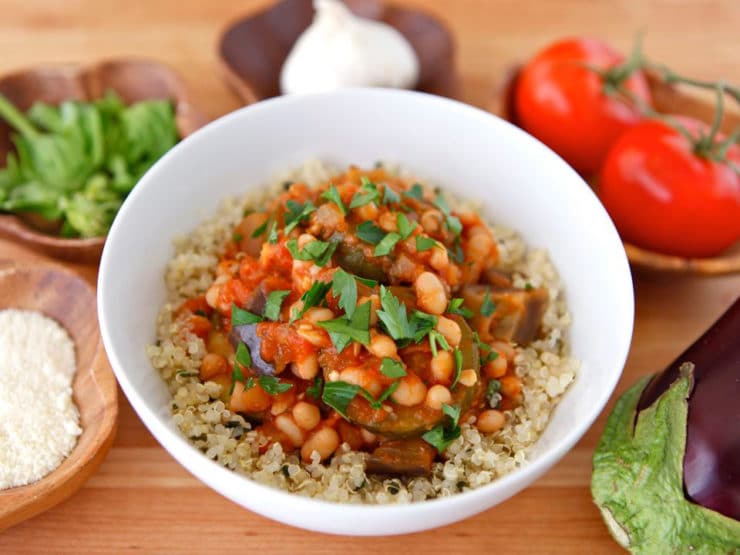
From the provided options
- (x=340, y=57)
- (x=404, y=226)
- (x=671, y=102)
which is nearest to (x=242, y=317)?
(x=404, y=226)

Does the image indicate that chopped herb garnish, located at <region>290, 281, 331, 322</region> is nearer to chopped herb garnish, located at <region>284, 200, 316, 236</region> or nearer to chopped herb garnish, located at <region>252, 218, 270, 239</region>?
chopped herb garnish, located at <region>284, 200, 316, 236</region>

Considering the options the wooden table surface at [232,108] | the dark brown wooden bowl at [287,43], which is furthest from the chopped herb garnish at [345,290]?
the dark brown wooden bowl at [287,43]

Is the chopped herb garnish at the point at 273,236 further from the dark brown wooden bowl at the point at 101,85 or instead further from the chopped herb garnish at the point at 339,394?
the dark brown wooden bowl at the point at 101,85

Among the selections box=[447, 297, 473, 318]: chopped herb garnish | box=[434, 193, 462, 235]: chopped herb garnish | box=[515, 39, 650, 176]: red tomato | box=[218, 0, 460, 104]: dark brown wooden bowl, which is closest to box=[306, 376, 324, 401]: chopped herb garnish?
box=[447, 297, 473, 318]: chopped herb garnish

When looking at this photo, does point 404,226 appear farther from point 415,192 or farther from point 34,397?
point 34,397

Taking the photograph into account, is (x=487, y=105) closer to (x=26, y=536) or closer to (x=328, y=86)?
(x=328, y=86)

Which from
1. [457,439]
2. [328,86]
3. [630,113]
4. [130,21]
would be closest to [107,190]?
[328,86]
